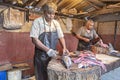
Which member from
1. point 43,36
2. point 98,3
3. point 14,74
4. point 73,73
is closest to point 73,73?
point 73,73

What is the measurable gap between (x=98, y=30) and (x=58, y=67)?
4.47 metres

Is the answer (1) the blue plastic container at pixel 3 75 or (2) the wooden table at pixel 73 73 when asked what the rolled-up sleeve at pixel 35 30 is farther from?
(1) the blue plastic container at pixel 3 75

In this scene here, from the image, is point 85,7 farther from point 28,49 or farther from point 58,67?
point 58,67

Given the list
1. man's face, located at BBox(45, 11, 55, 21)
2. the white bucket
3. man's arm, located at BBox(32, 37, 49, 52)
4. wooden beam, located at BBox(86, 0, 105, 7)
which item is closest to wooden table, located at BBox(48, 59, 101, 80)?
man's arm, located at BBox(32, 37, 49, 52)

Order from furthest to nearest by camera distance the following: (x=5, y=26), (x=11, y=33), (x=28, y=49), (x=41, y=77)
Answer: (x=28, y=49) < (x=11, y=33) < (x=5, y=26) < (x=41, y=77)

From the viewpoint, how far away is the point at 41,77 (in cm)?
245

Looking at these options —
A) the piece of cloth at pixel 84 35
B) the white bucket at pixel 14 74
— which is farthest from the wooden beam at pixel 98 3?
the white bucket at pixel 14 74

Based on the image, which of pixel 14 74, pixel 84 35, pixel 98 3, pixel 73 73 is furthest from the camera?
pixel 98 3

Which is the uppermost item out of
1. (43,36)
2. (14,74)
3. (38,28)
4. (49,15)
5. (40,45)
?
(49,15)

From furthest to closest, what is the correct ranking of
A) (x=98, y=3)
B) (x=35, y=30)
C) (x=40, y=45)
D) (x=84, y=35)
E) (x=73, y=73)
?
(x=98, y=3), (x=84, y=35), (x=35, y=30), (x=40, y=45), (x=73, y=73)

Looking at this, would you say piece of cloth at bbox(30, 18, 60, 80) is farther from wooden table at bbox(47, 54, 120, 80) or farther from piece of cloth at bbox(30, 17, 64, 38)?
wooden table at bbox(47, 54, 120, 80)

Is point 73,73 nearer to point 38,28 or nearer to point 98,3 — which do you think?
point 38,28

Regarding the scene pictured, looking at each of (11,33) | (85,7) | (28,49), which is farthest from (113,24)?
(11,33)

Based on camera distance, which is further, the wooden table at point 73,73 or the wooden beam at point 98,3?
the wooden beam at point 98,3
